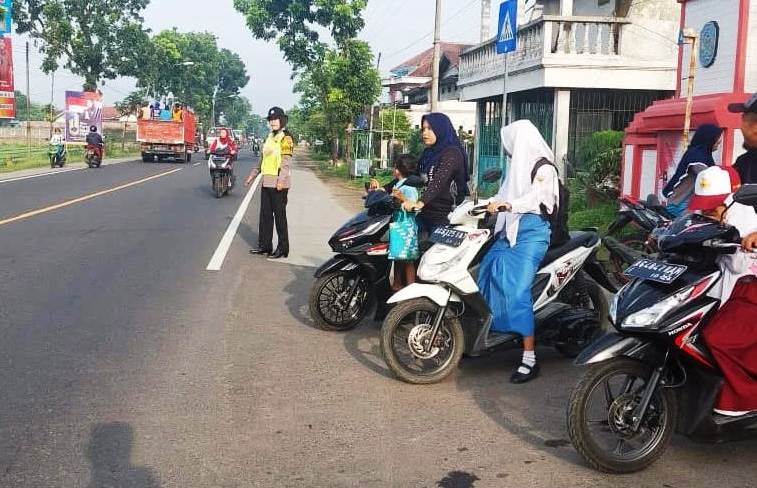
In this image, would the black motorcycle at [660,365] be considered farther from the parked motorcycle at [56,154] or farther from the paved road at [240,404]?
the parked motorcycle at [56,154]

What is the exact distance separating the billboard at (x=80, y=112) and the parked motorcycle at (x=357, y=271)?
43303 millimetres

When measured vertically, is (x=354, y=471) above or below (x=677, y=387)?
below

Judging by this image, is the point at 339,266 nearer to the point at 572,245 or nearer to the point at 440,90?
the point at 572,245

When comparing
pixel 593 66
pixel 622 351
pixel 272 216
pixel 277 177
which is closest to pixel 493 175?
pixel 622 351

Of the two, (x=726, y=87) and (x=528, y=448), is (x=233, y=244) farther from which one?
(x=528, y=448)

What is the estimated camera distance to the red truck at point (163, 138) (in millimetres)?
41250

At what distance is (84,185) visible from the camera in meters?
22.2

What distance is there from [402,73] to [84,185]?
136 ft

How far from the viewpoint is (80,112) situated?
4666cm

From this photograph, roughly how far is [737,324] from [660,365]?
0.38 metres

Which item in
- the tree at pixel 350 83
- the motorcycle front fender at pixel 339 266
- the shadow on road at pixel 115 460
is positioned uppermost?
the tree at pixel 350 83

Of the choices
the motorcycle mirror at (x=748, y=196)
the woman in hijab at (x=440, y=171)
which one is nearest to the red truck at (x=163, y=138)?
the woman in hijab at (x=440, y=171)

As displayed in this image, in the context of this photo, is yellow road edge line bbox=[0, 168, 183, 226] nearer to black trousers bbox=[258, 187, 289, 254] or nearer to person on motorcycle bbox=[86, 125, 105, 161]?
black trousers bbox=[258, 187, 289, 254]

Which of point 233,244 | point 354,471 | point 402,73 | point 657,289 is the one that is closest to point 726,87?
point 233,244
